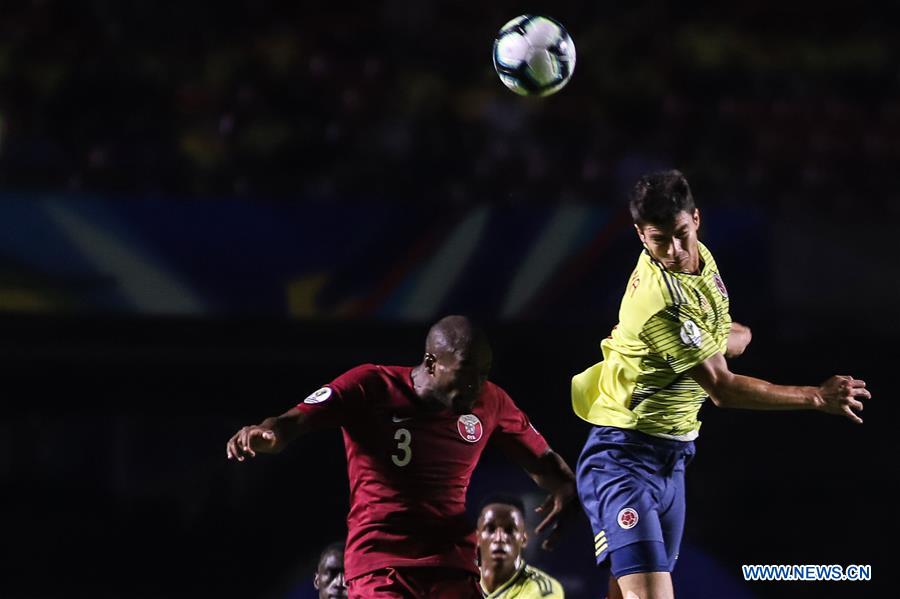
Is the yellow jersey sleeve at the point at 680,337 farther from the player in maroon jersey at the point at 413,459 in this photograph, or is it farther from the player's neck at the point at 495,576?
the player's neck at the point at 495,576

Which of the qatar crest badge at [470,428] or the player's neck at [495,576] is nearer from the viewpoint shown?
the qatar crest badge at [470,428]

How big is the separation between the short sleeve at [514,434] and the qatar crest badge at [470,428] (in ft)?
0.50

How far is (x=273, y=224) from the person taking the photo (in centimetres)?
723

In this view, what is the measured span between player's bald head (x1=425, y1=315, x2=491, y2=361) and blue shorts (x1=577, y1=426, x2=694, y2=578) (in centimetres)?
74

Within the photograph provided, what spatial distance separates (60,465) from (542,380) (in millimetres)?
2940

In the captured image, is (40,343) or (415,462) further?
(40,343)

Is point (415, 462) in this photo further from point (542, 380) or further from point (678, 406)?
point (542, 380)

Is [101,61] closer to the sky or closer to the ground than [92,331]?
closer to the sky

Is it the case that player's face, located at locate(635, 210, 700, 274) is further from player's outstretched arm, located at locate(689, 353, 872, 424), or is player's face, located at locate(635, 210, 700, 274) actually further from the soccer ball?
the soccer ball

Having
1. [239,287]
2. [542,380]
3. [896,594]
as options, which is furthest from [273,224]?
[896,594]

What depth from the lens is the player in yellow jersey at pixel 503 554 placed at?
604cm

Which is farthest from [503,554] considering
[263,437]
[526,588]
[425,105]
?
[425,105]

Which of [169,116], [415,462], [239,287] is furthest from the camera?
[169,116]

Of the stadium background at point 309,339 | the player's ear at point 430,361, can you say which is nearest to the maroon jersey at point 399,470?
the player's ear at point 430,361
